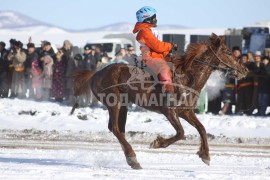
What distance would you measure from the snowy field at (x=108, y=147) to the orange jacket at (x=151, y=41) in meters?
1.83

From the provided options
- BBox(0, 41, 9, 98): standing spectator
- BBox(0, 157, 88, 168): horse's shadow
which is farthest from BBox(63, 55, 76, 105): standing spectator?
BBox(0, 157, 88, 168): horse's shadow

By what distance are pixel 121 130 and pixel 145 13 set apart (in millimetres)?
2025

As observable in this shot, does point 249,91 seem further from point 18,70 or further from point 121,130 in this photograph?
point 121,130

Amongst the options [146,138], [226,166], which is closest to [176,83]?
[226,166]

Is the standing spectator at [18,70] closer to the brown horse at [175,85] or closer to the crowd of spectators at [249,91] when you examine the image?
the crowd of spectators at [249,91]

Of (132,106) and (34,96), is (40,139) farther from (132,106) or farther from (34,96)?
(34,96)

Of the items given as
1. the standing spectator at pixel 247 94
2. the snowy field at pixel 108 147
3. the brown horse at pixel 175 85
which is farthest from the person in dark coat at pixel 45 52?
the brown horse at pixel 175 85

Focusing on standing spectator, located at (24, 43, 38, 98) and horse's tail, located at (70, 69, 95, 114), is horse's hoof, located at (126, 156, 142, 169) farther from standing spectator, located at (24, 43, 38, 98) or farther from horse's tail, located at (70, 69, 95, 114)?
standing spectator, located at (24, 43, 38, 98)

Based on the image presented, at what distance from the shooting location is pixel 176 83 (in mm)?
12625

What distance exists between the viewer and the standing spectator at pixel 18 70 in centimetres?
2603

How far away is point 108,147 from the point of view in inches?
595

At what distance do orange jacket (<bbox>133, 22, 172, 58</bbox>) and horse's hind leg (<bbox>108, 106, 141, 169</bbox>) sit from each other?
114 cm

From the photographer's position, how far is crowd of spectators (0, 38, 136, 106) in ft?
81.4

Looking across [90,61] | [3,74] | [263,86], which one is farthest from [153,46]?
[3,74]
